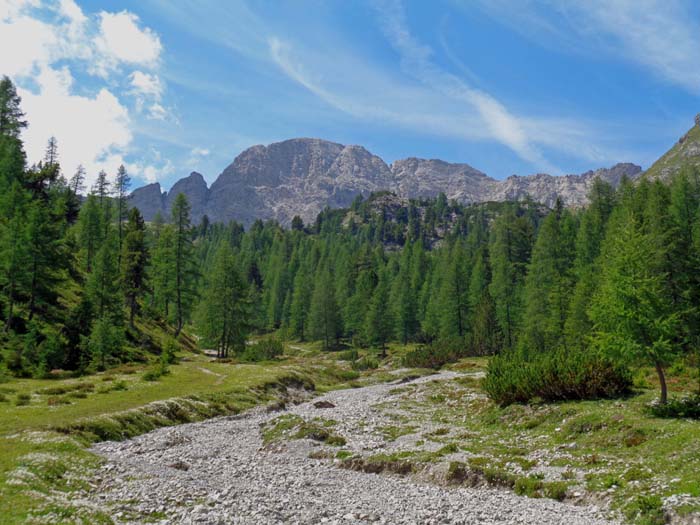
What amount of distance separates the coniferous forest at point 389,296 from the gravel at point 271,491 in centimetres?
1443

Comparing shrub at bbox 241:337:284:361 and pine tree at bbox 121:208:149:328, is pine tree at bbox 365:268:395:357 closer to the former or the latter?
shrub at bbox 241:337:284:361

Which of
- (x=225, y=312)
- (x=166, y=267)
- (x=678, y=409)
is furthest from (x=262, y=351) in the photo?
(x=678, y=409)

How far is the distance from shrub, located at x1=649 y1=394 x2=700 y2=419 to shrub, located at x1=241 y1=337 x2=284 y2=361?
2319 inches

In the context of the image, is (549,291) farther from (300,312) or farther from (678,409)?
(300,312)

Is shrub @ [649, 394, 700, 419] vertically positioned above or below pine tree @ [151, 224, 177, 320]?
below

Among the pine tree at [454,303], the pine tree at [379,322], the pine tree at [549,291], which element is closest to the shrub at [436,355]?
the pine tree at [549,291]

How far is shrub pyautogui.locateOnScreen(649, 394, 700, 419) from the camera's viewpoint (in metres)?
24.3

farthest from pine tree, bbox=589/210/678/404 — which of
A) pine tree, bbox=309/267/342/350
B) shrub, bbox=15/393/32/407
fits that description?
pine tree, bbox=309/267/342/350

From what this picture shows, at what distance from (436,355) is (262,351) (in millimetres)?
28841

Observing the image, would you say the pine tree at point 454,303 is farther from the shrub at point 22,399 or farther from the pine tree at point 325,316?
the shrub at point 22,399

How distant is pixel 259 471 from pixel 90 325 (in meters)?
39.7

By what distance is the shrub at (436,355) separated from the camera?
78938mm

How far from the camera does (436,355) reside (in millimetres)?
80562

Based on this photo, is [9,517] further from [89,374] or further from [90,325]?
[90,325]
